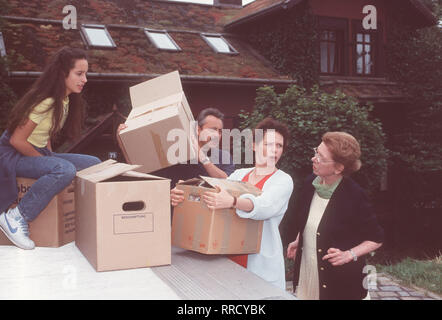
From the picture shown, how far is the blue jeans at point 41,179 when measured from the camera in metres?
2.38

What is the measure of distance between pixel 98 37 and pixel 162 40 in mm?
1431

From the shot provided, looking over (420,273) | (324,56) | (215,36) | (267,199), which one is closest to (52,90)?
(267,199)

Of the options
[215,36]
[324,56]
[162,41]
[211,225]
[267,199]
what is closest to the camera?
[211,225]

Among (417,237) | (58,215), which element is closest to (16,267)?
(58,215)

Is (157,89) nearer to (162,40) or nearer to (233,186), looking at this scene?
(233,186)

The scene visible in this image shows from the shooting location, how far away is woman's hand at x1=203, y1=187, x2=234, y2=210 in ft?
6.88

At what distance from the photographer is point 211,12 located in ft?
40.7

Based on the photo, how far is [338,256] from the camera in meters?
2.58

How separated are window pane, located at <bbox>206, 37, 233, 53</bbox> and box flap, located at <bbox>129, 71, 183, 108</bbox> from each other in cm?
759

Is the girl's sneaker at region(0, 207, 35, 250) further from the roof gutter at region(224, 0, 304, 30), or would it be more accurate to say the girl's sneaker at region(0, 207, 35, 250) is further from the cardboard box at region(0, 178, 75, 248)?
the roof gutter at region(224, 0, 304, 30)

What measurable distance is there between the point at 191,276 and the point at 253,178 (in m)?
0.86

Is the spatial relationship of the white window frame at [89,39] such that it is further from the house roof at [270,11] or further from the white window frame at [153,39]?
the house roof at [270,11]

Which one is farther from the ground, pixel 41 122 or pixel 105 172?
pixel 41 122

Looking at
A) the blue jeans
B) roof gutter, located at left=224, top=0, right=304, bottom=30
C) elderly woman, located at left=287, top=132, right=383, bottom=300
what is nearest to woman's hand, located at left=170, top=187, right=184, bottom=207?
the blue jeans
